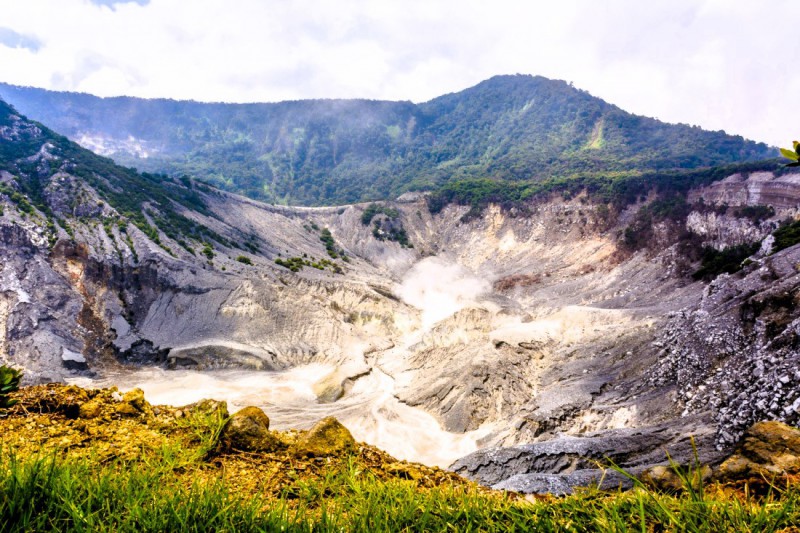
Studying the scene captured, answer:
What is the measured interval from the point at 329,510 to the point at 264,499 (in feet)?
1.63

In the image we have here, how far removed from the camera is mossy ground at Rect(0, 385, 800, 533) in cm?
238

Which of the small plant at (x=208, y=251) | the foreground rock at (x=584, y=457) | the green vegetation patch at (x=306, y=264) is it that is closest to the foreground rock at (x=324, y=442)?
the foreground rock at (x=584, y=457)

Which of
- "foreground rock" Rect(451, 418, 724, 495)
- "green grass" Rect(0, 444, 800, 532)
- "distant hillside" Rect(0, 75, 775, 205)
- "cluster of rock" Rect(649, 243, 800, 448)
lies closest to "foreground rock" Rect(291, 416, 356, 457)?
"green grass" Rect(0, 444, 800, 532)

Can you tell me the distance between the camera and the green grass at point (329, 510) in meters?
2.34

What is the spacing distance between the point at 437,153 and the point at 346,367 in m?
145

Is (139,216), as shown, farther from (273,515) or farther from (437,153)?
(437,153)

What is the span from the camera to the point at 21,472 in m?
2.67

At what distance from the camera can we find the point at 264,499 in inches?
124

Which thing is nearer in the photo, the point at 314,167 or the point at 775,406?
the point at 775,406

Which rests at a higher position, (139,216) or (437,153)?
(437,153)

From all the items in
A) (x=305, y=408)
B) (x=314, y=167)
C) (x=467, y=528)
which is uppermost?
(x=314, y=167)

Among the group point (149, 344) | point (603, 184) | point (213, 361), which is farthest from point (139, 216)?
point (603, 184)

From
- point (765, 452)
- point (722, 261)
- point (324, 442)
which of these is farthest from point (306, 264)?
point (765, 452)

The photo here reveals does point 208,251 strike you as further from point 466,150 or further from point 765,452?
point 466,150
